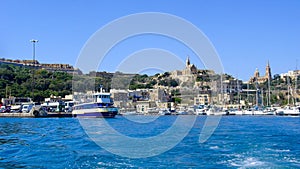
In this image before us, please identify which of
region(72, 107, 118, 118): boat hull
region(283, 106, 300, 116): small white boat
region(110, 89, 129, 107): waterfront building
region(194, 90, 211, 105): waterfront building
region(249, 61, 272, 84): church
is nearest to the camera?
Answer: region(72, 107, 118, 118): boat hull

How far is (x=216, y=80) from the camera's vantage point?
11125 cm

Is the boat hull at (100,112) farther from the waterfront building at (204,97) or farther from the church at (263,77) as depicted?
the church at (263,77)

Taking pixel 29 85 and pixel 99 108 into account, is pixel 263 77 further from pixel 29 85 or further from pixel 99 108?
pixel 99 108

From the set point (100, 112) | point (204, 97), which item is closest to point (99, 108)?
point (100, 112)

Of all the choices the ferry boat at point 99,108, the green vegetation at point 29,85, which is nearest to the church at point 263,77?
the green vegetation at point 29,85

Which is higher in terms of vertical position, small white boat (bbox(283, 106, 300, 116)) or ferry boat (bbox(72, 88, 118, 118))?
ferry boat (bbox(72, 88, 118, 118))

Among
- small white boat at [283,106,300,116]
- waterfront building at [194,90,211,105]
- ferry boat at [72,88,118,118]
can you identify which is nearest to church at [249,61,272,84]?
waterfront building at [194,90,211,105]

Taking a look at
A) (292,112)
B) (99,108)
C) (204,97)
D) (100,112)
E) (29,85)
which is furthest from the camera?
(204,97)

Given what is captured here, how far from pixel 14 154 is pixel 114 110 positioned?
38380mm

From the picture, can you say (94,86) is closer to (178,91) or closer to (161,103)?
(161,103)

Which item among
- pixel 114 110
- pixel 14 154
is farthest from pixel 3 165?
pixel 114 110

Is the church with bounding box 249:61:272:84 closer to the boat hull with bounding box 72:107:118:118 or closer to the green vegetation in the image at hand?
the green vegetation

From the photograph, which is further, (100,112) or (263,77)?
(263,77)

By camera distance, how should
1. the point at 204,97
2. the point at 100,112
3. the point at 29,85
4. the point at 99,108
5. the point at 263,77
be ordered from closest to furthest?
1. the point at 100,112
2. the point at 99,108
3. the point at 29,85
4. the point at 204,97
5. the point at 263,77
